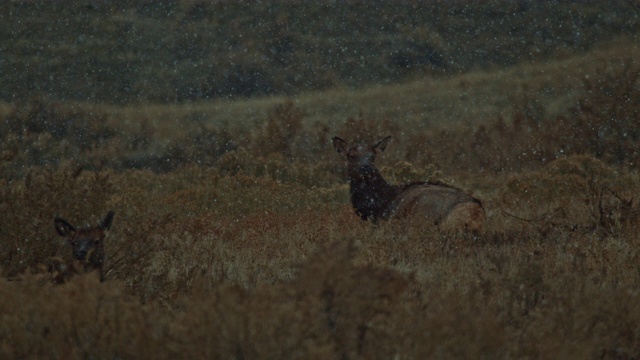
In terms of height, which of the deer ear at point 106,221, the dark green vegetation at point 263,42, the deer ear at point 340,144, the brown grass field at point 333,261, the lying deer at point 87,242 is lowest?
the brown grass field at point 333,261

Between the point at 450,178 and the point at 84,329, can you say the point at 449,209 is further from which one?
the point at 450,178

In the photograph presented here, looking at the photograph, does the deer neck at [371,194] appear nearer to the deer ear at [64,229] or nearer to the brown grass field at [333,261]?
the brown grass field at [333,261]

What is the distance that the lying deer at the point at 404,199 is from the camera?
11.0m

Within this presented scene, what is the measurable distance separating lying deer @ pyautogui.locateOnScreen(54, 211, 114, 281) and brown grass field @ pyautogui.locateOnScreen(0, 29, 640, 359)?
33 centimetres

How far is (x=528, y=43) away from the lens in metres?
50.8

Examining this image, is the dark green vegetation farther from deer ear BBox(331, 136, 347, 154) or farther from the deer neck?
the deer neck

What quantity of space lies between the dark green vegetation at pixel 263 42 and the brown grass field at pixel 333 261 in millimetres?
18486

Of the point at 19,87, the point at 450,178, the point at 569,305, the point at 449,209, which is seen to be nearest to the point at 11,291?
the point at 569,305

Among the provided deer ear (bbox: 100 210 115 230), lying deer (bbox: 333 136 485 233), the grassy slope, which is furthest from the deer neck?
the grassy slope

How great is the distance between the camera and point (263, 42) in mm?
49906

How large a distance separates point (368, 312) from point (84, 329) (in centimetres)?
154

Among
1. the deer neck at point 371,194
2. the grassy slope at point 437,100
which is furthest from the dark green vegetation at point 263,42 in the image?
the deer neck at point 371,194

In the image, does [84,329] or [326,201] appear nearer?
[84,329]

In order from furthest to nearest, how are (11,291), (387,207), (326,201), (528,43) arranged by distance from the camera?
(528,43) → (326,201) → (387,207) → (11,291)
